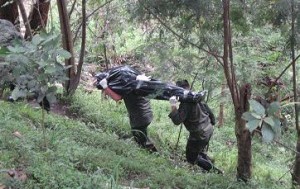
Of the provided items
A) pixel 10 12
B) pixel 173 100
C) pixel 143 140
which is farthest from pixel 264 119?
pixel 10 12

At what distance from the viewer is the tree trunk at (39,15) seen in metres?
9.83

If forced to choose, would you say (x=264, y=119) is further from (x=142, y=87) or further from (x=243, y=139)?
(x=142, y=87)

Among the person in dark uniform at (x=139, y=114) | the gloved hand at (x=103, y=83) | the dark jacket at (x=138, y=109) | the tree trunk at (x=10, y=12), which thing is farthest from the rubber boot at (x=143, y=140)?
the tree trunk at (x=10, y=12)

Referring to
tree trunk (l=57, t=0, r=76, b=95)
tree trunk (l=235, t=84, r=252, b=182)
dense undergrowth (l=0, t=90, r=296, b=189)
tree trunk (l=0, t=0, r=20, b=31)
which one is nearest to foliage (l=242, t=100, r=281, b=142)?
dense undergrowth (l=0, t=90, r=296, b=189)

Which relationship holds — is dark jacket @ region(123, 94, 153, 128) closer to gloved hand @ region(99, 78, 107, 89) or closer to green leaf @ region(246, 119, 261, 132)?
gloved hand @ region(99, 78, 107, 89)

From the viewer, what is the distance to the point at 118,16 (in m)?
10.2

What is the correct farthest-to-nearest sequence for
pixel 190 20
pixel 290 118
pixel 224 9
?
1. pixel 290 118
2. pixel 190 20
3. pixel 224 9

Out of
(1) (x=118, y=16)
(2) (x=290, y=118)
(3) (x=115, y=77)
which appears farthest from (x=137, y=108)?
(1) (x=118, y=16)

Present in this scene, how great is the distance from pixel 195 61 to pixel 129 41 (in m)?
8.08

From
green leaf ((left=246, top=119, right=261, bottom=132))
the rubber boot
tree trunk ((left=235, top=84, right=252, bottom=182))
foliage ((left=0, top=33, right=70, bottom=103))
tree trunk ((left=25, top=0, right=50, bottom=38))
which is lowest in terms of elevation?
the rubber boot

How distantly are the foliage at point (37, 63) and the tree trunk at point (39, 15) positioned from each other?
554 cm

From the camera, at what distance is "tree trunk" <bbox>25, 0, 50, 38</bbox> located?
9828 millimetres

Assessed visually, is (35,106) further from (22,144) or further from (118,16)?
(22,144)

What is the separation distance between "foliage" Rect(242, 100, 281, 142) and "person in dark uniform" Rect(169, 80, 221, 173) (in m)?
3.13
